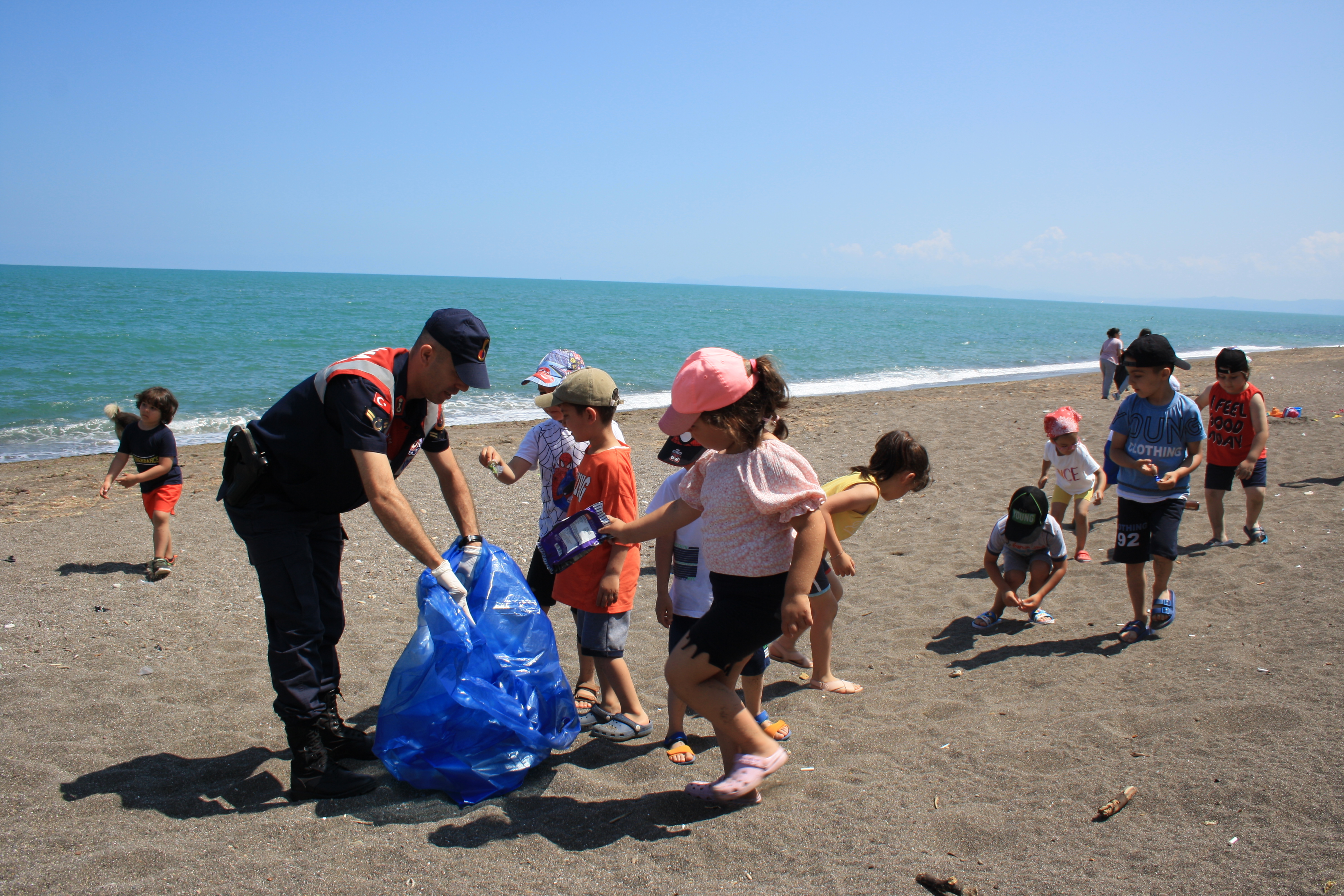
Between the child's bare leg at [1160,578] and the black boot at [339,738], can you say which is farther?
the child's bare leg at [1160,578]

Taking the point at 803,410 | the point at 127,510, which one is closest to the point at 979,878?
the point at 127,510

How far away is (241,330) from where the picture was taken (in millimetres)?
37375

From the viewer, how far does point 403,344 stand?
3784cm

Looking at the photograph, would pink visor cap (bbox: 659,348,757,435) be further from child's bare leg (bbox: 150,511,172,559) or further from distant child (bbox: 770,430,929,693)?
child's bare leg (bbox: 150,511,172,559)

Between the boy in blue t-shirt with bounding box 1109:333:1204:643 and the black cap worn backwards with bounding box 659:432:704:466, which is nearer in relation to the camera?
the black cap worn backwards with bounding box 659:432:704:466

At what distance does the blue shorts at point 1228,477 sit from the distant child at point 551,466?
537 cm

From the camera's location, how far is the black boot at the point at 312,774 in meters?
3.01

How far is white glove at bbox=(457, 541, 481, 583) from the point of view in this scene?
127 inches

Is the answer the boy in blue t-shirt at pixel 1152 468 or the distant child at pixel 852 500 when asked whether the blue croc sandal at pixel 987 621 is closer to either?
the boy in blue t-shirt at pixel 1152 468

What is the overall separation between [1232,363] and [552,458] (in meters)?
5.51

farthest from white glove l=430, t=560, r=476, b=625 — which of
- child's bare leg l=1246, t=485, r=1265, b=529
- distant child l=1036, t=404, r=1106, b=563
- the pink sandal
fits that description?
child's bare leg l=1246, t=485, r=1265, b=529

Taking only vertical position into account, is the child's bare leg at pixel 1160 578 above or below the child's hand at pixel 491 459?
below

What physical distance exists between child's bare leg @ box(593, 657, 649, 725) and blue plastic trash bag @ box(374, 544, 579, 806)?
14.5 inches

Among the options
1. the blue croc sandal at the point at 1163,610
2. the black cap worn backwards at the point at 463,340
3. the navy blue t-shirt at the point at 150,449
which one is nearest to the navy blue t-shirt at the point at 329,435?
the black cap worn backwards at the point at 463,340
